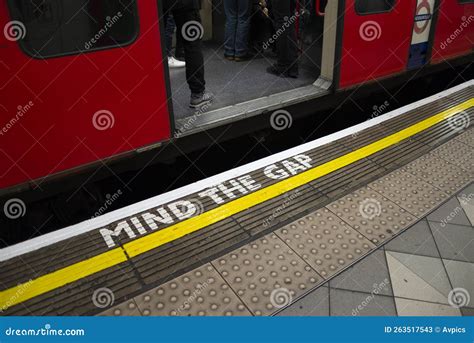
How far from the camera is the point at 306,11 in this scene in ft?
16.6

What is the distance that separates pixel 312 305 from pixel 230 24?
4404 millimetres

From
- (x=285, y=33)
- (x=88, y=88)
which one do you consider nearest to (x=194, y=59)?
(x=88, y=88)

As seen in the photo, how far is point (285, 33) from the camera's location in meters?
4.80

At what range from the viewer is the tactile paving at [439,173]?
3123 millimetres

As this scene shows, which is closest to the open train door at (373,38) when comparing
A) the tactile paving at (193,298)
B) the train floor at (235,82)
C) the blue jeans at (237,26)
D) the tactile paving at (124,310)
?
the train floor at (235,82)

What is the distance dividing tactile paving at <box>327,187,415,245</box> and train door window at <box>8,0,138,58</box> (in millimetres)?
1922

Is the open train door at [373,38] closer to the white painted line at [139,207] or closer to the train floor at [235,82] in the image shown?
the train floor at [235,82]

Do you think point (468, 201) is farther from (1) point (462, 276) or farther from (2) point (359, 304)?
(2) point (359, 304)

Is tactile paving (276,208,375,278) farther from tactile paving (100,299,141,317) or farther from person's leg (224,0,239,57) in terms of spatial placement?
person's leg (224,0,239,57)

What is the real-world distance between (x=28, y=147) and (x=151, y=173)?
5.20 ft

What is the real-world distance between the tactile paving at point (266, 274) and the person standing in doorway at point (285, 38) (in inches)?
114

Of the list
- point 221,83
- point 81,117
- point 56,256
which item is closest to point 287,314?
point 56,256

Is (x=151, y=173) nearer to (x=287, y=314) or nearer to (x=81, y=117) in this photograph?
(x=81, y=117)

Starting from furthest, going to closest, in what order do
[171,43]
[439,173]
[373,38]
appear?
1. [171,43]
2. [373,38]
3. [439,173]
